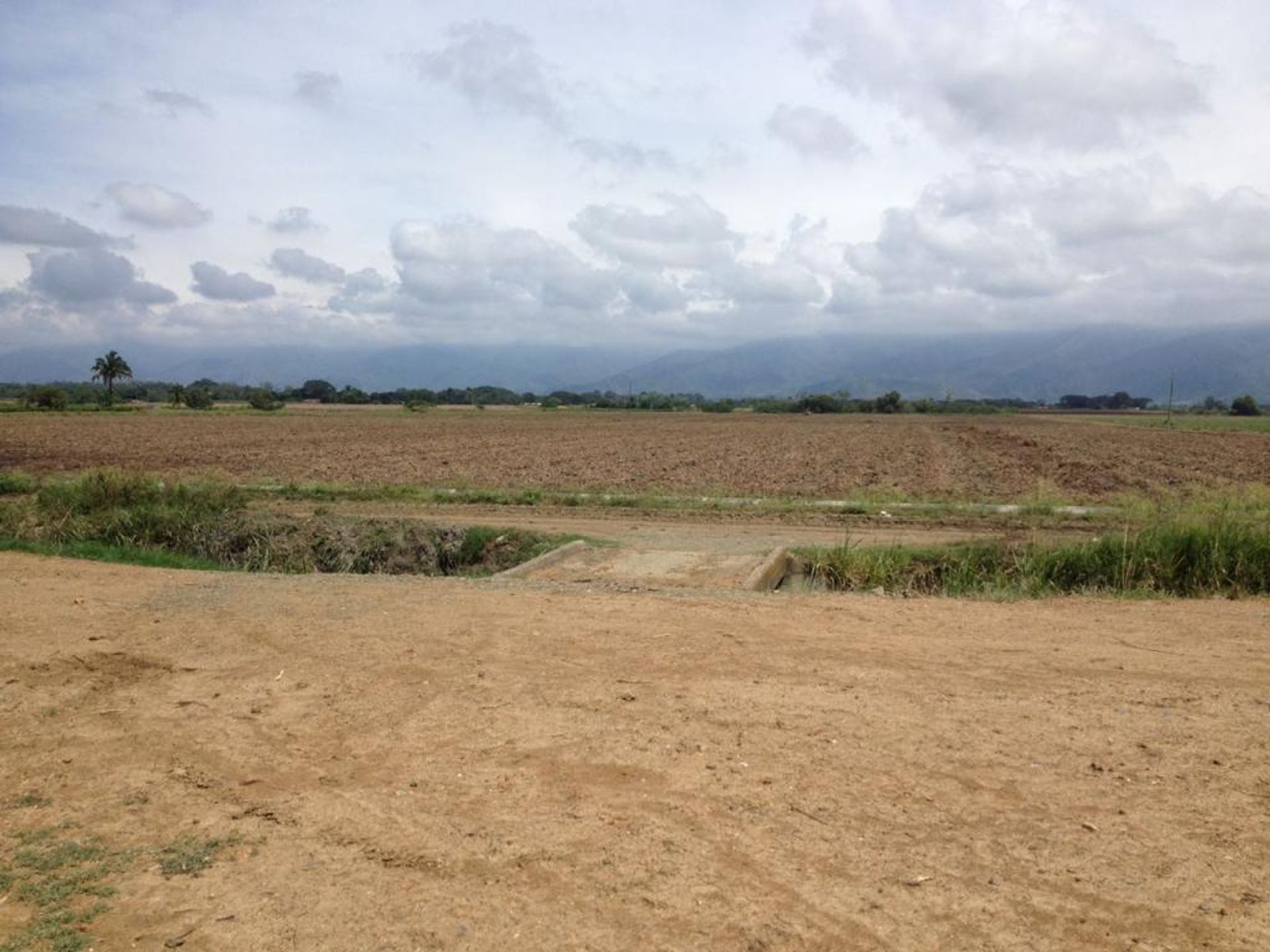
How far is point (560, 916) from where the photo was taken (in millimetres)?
4215

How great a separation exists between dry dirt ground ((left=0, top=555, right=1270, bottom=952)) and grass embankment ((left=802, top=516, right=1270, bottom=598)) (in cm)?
249

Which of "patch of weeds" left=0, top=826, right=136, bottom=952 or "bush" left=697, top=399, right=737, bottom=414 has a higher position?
"bush" left=697, top=399, right=737, bottom=414

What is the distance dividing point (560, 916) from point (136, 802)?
261cm

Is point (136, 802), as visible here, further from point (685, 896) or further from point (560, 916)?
point (685, 896)

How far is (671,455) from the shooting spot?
3775 centimetres

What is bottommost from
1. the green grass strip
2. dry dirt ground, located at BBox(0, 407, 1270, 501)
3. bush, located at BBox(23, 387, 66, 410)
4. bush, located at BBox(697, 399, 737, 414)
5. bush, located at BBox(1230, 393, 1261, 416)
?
the green grass strip

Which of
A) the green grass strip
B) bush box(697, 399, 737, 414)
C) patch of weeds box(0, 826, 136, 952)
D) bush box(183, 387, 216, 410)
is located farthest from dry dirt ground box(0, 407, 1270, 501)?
bush box(697, 399, 737, 414)

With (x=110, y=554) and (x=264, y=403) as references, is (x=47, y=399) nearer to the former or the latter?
(x=264, y=403)

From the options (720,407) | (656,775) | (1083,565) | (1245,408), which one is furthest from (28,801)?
(1245,408)

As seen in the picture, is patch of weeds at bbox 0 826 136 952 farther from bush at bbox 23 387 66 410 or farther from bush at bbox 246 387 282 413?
bush at bbox 246 387 282 413

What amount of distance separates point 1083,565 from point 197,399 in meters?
96.4

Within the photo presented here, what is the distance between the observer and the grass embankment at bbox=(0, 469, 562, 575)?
15133mm

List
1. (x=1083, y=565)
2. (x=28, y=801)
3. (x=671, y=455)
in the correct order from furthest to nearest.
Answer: (x=671, y=455)
(x=1083, y=565)
(x=28, y=801)

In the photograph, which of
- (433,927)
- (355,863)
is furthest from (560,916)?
(355,863)
